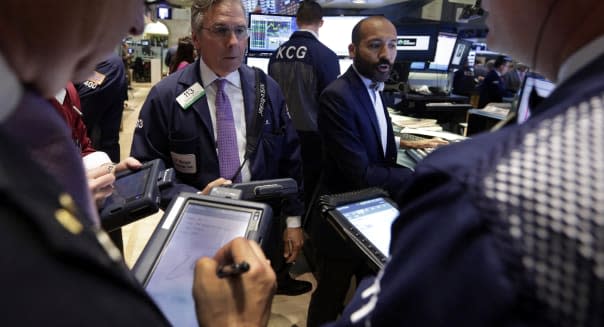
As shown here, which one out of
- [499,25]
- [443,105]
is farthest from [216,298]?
[443,105]

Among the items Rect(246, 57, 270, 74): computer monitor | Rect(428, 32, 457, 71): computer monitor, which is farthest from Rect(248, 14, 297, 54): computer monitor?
Rect(428, 32, 457, 71): computer monitor

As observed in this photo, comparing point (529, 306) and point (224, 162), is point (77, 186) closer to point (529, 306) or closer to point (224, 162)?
point (529, 306)

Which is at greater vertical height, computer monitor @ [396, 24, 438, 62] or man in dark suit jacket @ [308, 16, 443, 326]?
computer monitor @ [396, 24, 438, 62]

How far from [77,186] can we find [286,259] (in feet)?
5.87

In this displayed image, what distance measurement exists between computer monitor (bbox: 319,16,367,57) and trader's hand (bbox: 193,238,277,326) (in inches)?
162

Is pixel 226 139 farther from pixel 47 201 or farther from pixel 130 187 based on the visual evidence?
pixel 47 201

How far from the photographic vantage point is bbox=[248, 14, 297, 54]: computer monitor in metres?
4.34

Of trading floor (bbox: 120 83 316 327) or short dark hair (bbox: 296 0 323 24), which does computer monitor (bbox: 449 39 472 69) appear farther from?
trading floor (bbox: 120 83 316 327)

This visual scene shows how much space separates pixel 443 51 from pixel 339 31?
1099 mm

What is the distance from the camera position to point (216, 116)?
1.92 meters

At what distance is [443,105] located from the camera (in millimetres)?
3738

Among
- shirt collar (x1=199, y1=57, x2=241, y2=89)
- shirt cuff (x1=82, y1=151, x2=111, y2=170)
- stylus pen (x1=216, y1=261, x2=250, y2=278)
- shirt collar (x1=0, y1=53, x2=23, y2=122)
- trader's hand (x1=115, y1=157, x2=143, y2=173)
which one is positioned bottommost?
trader's hand (x1=115, y1=157, x2=143, y2=173)

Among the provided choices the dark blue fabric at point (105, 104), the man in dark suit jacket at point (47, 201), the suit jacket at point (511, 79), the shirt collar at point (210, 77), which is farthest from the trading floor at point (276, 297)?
the suit jacket at point (511, 79)

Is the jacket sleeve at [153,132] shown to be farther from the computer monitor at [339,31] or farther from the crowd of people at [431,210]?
the computer monitor at [339,31]
